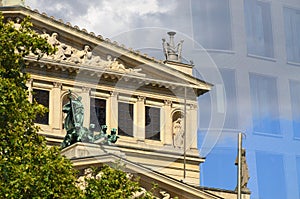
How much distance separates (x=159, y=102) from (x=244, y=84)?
38.0 meters

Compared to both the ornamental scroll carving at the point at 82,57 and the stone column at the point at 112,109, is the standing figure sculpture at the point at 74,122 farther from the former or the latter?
the stone column at the point at 112,109

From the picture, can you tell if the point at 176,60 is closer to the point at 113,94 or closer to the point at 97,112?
Result: the point at 113,94

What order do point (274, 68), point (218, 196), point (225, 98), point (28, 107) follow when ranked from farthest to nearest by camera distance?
point (218, 196), point (28, 107), point (225, 98), point (274, 68)

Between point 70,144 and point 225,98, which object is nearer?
point 225,98

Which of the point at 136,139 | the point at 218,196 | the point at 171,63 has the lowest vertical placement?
the point at 218,196

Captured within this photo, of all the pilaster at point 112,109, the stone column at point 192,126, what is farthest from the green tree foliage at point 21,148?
the stone column at point 192,126

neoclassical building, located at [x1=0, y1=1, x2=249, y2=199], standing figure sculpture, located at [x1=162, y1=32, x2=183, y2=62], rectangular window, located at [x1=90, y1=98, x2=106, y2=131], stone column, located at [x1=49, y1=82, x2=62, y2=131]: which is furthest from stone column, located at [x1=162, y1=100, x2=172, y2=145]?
stone column, located at [x1=49, y1=82, x2=62, y2=131]

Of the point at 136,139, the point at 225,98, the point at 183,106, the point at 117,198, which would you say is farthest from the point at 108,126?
the point at 225,98

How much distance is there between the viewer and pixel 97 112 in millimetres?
46875

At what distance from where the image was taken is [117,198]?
75.4 feet

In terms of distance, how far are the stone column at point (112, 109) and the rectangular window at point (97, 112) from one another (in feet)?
0.90

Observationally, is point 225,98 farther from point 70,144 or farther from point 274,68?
point 70,144

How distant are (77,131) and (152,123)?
962 cm

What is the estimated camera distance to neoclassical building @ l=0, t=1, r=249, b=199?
148ft
